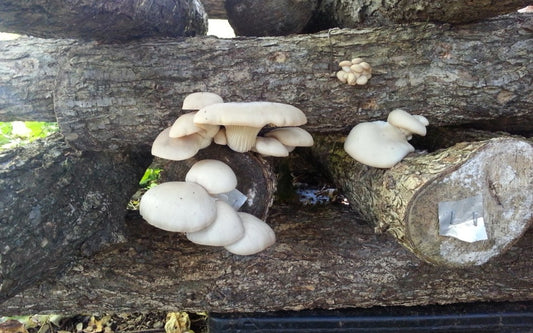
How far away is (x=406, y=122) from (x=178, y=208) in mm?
1167

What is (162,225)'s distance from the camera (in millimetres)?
1742

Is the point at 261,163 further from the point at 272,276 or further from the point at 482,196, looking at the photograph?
the point at 482,196

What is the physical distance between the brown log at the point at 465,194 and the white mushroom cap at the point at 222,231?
73 centimetres

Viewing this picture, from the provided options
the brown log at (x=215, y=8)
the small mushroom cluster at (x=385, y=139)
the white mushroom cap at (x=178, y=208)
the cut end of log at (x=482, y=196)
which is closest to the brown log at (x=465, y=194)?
the cut end of log at (x=482, y=196)

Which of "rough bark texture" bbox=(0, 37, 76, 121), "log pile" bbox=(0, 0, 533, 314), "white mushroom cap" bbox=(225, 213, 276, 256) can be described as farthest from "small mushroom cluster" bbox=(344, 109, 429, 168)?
"rough bark texture" bbox=(0, 37, 76, 121)

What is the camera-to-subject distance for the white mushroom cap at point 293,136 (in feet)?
6.53

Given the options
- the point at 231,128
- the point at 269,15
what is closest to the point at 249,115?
the point at 231,128

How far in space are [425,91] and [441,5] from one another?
1.42 ft

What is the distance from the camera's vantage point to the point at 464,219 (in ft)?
5.48

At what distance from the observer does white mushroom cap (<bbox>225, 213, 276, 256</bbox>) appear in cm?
190

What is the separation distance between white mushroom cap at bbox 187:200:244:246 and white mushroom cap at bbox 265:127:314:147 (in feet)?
1.50

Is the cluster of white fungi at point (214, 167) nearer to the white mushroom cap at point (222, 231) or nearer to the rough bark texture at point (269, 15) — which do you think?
the white mushroom cap at point (222, 231)

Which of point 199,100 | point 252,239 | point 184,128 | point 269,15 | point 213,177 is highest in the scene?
point 269,15

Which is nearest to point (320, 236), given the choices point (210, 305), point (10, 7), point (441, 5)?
point (210, 305)
